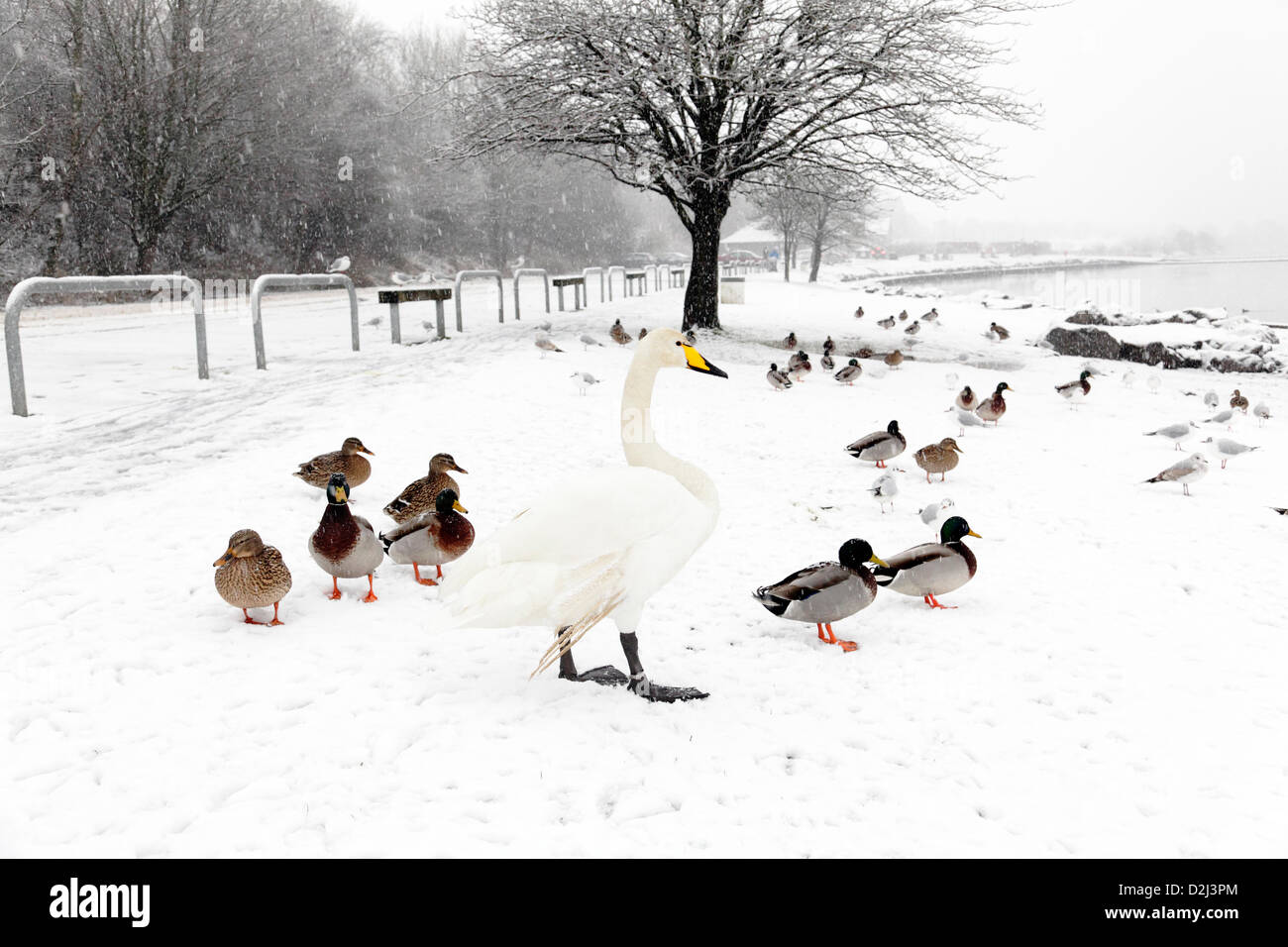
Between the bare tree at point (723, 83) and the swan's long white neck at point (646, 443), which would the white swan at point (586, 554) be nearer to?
the swan's long white neck at point (646, 443)

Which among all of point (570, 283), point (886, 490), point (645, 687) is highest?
point (570, 283)

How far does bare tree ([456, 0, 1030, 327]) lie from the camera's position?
13758 millimetres

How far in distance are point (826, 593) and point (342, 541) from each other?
2.58 metres

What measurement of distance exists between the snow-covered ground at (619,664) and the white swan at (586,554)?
32 cm

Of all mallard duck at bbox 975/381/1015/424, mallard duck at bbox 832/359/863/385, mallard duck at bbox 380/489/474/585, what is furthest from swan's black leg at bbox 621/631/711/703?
mallard duck at bbox 832/359/863/385

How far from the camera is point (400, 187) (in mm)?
41875

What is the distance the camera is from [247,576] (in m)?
4.17

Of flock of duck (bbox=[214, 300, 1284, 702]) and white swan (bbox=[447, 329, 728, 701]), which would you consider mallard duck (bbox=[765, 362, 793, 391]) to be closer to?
flock of duck (bbox=[214, 300, 1284, 702])

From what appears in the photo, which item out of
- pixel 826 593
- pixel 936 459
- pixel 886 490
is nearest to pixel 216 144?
pixel 936 459

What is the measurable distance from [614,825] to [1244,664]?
366 centimetres

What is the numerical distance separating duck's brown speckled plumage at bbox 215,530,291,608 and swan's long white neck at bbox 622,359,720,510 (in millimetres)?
1887

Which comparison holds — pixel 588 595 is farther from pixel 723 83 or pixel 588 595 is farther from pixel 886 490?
pixel 723 83
